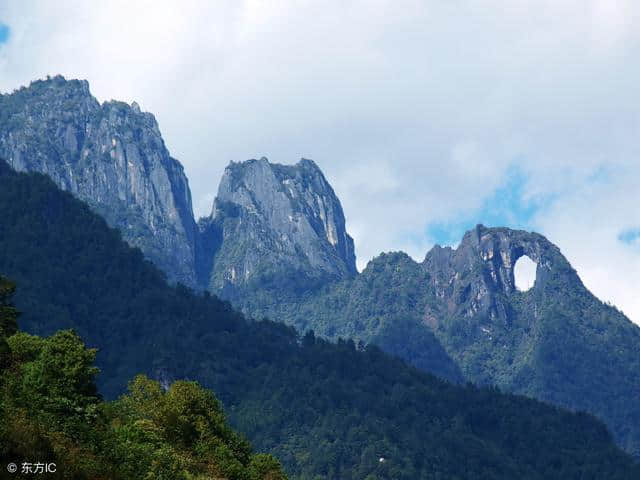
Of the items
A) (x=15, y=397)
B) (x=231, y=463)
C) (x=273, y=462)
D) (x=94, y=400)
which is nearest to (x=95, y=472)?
(x=15, y=397)

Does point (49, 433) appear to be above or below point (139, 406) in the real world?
below

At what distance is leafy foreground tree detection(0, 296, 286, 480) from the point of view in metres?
84.4

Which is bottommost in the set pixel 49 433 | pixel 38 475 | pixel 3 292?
pixel 38 475

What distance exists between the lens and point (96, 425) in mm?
101750

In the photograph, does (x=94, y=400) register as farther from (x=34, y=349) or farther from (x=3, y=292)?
(x=3, y=292)

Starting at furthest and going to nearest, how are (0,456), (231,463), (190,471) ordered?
1. (231,463)
2. (190,471)
3. (0,456)

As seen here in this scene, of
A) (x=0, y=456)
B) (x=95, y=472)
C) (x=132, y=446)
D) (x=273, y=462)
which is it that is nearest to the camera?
(x=0, y=456)

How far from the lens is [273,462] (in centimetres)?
12312

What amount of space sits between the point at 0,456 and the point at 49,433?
14.8 meters

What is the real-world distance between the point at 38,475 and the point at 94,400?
101 ft

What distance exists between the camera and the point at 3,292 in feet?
417

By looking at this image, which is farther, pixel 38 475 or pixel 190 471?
pixel 190 471

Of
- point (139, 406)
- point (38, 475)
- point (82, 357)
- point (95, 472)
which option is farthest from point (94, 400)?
point (38, 475)

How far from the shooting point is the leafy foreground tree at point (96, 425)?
84.4 metres
